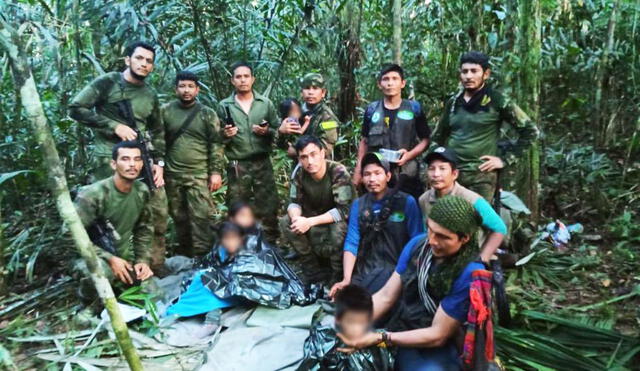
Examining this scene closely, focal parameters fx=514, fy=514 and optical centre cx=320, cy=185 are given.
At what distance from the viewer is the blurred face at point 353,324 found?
250 centimetres

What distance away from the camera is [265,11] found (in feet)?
21.8

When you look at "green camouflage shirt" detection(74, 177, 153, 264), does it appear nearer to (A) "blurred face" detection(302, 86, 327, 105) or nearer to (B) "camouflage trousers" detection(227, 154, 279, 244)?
(B) "camouflage trousers" detection(227, 154, 279, 244)

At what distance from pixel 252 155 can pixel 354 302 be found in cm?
305

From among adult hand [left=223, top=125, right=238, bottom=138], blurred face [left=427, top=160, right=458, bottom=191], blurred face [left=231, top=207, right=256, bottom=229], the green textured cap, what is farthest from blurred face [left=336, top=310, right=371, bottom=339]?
adult hand [left=223, top=125, right=238, bottom=138]

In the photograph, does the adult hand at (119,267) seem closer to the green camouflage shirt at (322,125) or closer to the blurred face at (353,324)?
the green camouflage shirt at (322,125)

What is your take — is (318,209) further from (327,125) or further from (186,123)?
(186,123)

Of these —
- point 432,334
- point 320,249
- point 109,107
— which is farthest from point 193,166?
point 432,334

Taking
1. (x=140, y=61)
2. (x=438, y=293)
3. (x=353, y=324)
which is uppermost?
(x=140, y=61)

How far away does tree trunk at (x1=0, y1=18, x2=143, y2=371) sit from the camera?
2.49m

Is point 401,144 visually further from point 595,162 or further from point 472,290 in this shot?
point 595,162

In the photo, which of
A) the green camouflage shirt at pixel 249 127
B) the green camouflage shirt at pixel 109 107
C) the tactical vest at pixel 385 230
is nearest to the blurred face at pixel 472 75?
the tactical vest at pixel 385 230

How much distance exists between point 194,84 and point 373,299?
3.10 metres

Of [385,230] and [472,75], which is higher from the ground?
[472,75]

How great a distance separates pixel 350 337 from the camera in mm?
2492
